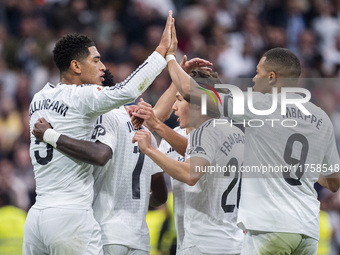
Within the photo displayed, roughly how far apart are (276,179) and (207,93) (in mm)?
933

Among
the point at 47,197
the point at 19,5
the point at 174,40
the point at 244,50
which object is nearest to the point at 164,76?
the point at 244,50

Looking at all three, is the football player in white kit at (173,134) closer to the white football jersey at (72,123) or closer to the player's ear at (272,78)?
the white football jersey at (72,123)

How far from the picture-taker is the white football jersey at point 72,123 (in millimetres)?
5039

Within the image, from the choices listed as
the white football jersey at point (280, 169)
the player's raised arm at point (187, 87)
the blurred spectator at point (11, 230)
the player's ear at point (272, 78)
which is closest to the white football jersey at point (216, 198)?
the player's raised arm at point (187, 87)

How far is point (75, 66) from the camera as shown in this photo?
542cm

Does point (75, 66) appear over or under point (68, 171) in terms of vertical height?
over

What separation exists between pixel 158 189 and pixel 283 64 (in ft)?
5.90

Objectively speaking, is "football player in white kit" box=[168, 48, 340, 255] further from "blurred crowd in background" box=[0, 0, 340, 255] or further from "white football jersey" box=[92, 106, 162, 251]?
"blurred crowd in background" box=[0, 0, 340, 255]

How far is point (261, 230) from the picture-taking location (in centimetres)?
489

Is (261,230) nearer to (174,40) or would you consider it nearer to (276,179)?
(276,179)

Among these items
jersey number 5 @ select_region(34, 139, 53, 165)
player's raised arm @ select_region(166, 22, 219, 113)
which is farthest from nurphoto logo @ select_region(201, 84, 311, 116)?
jersey number 5 @ select_region(34, 139, 53, 165)

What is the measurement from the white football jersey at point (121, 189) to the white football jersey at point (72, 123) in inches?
8.0

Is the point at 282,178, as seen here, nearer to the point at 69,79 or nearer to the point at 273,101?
the point at 273,101

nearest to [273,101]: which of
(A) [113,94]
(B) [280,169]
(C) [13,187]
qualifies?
(B) [280,169]
